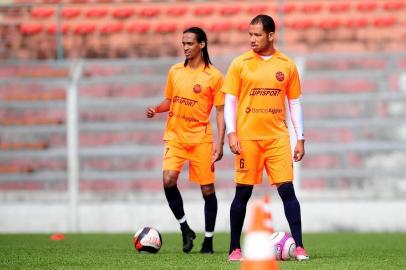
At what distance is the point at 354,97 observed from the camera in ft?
47.1

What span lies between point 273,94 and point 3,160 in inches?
311

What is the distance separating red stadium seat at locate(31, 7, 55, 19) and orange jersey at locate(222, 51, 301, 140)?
953 centimetres

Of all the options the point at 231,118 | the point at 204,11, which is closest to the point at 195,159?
the point at 231,118

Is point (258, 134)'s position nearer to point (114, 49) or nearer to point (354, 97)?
point (354, 97)

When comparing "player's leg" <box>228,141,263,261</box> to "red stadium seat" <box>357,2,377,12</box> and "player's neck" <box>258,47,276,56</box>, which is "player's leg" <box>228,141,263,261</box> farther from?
"red stadium seat" <box>357,2,377,12</box>

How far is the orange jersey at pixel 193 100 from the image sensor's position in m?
8.75

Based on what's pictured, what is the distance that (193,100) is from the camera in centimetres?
877

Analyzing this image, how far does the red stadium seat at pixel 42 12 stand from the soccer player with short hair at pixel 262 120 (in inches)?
375

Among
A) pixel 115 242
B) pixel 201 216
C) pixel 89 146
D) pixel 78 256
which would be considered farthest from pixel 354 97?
pixel 78 256

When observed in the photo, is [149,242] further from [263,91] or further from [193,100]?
[263,91]

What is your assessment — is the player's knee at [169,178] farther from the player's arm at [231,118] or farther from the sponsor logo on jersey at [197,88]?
the player's arm at [231,118]

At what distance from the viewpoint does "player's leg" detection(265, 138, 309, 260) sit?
771 centimetres

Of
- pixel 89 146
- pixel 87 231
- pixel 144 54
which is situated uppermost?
pixel 144 54

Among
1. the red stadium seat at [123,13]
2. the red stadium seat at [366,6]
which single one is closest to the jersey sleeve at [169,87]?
the red stadium seat at [123,13]
